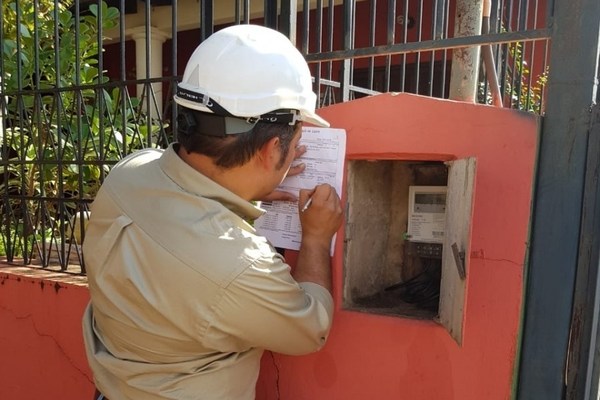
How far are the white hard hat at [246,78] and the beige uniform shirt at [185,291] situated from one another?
0.20 metres

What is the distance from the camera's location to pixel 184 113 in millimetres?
1508

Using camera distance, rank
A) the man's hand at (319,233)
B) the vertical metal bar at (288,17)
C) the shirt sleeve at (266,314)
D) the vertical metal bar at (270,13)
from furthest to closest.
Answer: the vertical metal bar at (270,13), the vertical metal bar at (288,17), the man's hand at (319,233), the shirt sleeve at (266,314)

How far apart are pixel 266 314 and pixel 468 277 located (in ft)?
1.77

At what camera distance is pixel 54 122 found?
3.71 m

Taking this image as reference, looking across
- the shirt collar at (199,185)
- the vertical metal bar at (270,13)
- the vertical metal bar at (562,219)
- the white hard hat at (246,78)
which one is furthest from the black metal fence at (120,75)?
the shirt collar at (199,185)

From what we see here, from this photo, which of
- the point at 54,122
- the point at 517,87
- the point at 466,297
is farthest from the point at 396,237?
the point at 54,122

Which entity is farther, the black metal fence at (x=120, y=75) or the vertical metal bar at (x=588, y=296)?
the black metal fence at (x=120, y=75)

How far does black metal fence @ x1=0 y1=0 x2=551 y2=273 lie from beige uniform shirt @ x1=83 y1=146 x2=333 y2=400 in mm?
834

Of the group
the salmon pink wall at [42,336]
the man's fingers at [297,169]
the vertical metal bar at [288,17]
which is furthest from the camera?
the salmon pink wall at [42,336]

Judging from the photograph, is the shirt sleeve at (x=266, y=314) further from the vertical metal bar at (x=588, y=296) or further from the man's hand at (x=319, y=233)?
the vertical metal bar at (x=588, y=296)

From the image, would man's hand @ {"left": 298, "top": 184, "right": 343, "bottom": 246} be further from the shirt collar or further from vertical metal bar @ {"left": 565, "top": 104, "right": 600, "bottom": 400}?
vertical metal bar @ {"left": 565, "top": 104, "right": 600, "bottom": 400}

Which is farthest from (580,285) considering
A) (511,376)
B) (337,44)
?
(337,44)

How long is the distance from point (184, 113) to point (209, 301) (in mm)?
511

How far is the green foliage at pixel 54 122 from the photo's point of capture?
2865 millimetres
